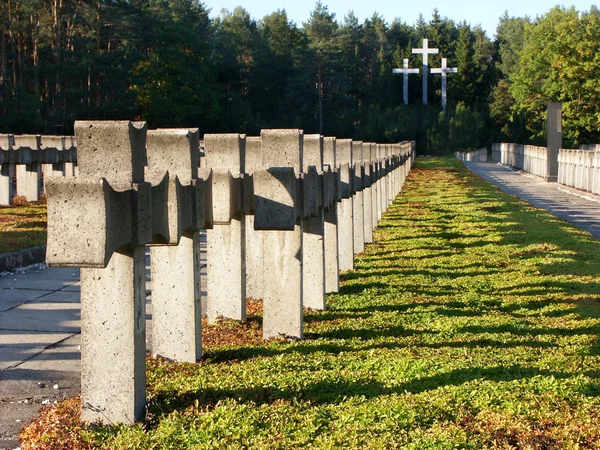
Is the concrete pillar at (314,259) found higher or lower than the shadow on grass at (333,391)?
higher

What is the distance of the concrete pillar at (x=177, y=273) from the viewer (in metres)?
6.18

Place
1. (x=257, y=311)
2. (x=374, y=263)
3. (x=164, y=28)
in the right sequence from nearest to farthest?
(x=257, y=311) < (x=374, y=263) < (x=164, y=28)

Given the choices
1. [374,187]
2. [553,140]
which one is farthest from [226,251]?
[553,140]

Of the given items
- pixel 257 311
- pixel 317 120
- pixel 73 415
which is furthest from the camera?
pixel 317 120

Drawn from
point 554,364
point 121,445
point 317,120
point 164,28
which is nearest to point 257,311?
point 554,364

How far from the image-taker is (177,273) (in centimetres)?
620

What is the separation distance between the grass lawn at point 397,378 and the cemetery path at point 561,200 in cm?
844

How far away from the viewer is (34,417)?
535cm

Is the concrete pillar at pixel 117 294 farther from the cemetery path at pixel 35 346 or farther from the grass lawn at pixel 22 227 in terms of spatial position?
the grass lawn at pixel 22 227

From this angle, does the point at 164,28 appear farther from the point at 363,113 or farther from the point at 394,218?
the point at 394,218

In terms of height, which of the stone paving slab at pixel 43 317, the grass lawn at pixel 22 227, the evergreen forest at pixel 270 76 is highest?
the evergreen forest at pixel 270 76

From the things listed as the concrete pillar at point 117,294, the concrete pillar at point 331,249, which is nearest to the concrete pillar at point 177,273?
the concrete pillar at point 117,294

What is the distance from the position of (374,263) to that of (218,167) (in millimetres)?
4981

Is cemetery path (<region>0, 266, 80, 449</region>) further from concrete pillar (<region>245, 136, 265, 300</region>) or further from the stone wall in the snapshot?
the stone wall
